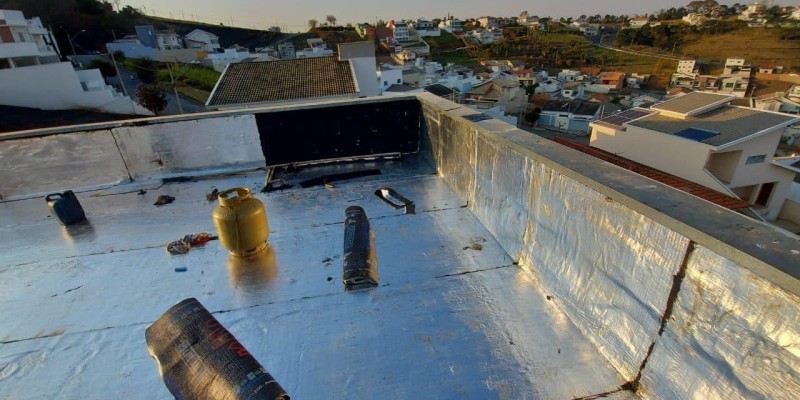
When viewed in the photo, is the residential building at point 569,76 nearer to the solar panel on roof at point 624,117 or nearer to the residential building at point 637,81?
the residential building at point 637,81

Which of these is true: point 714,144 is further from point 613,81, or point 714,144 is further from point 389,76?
point 613,81

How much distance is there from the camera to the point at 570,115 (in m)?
26.6

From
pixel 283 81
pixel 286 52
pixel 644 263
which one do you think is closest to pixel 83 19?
pixel 286 52

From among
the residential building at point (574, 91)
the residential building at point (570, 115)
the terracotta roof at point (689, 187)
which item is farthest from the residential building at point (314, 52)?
the terracotta roof at point (689, 187)

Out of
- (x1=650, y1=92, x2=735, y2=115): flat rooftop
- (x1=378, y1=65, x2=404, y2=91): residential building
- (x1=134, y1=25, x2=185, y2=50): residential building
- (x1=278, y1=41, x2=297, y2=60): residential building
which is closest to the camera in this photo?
(x1=650, y1=92, x2=735, y2=115): flat rooftop

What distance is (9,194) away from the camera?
3.86m

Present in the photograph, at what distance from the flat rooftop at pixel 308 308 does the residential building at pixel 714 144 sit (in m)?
8.75

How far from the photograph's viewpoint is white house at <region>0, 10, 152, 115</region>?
51.3ft

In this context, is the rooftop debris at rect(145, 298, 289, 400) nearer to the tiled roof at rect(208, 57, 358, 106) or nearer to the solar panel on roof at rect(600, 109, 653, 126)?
the tiled roof at rect(208, 57, 358, 106)

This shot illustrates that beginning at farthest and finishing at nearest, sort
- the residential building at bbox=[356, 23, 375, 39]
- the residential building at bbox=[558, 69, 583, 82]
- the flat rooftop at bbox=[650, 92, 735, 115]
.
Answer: the residential building at bbox=[356, 23, 375, 39] < the residential building at bbox=[558, 69, 583, 82] < the flat rooftop at bbox=[650, 92, 735, 115]

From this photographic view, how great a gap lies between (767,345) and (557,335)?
939 mm

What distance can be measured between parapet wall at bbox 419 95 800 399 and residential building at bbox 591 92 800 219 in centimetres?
904

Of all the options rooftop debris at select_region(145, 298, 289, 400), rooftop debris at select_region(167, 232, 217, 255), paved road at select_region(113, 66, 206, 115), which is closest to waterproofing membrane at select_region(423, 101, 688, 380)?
rooftop debris at select_region(145, 298, 289, 400)

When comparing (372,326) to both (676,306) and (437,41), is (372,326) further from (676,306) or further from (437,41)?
(437,41)
